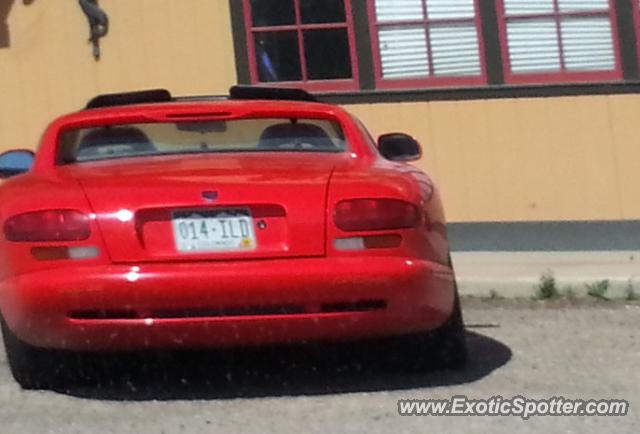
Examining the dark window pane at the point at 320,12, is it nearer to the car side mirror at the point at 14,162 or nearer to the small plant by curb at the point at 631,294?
the small plant by curb at the point at 631,294

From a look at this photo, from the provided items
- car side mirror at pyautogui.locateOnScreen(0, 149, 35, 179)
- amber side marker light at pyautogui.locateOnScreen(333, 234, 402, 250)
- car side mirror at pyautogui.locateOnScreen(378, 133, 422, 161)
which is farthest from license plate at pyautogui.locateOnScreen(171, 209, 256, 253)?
car side mirror at pyautogui.locateOnScreen(378, 133, 422, 161)

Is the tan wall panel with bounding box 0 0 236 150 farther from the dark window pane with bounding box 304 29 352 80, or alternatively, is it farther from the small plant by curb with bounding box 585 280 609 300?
the small plant by curb with bounding box 585 280 609 300

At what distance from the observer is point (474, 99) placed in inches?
473

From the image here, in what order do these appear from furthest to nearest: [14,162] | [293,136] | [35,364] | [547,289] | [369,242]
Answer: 1. [547,289]
2. [14,162]
3. [293,136]
4. [35,364]
5. [369,242]

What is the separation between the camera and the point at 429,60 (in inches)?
481

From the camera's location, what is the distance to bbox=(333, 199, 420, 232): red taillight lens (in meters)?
6.61

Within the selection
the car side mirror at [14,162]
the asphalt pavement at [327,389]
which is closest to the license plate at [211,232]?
the asphalt pavement at [327,389]

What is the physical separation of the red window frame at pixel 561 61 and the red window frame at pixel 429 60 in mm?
150

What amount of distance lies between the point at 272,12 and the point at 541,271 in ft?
10.2

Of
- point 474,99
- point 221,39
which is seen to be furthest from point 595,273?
point 221,39

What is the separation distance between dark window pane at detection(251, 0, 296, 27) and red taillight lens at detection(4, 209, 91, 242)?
5926mm

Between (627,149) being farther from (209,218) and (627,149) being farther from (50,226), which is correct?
(50,226)

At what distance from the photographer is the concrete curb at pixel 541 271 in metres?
9.82

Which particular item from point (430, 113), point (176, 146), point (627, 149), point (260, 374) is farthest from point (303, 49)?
point (260, 374)
